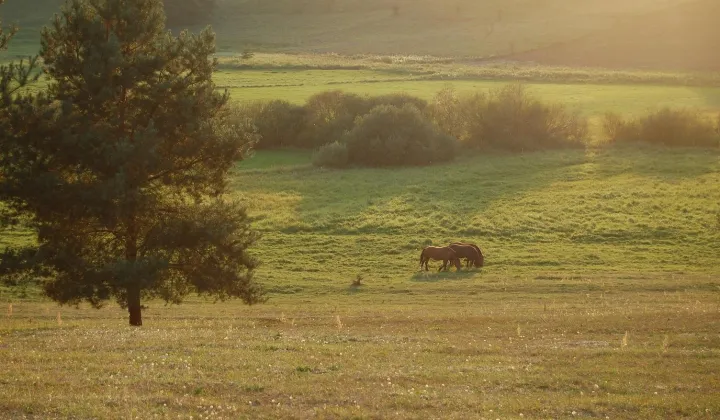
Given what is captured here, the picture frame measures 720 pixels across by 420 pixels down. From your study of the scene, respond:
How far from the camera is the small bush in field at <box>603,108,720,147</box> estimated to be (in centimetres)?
8056

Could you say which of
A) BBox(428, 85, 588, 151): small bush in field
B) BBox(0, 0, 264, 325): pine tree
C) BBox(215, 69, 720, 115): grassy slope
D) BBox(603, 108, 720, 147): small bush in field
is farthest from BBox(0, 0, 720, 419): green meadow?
BBox(603, 108, 720, 147): small bush in field

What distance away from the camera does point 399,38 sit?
16775 cm

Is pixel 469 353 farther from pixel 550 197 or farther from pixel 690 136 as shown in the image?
pixel 690 136

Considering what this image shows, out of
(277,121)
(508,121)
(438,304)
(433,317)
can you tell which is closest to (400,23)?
(277,121)

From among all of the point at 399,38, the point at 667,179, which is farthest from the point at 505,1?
the point at 667,179

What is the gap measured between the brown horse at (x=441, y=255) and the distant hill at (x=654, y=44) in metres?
96.8

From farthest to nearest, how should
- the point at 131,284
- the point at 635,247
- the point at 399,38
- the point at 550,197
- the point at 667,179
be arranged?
the point at 399,38 < the point at 667,179 < the point at 550,197 < the point at 635,247 < the point at 131,284

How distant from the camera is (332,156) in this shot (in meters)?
74.5

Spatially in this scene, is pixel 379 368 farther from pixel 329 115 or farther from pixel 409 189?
pixel 329 115

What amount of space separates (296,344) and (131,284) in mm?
7418

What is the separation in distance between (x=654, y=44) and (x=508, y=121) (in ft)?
227

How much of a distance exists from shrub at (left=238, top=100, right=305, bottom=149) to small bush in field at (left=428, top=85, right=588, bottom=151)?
1320 centimetres

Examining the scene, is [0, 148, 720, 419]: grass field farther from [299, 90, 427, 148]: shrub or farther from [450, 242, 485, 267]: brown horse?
[299, 90, 427, 148]: shrub

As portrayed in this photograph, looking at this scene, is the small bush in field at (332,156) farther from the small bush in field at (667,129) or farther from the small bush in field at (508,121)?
the small bush in field at (667,129)
